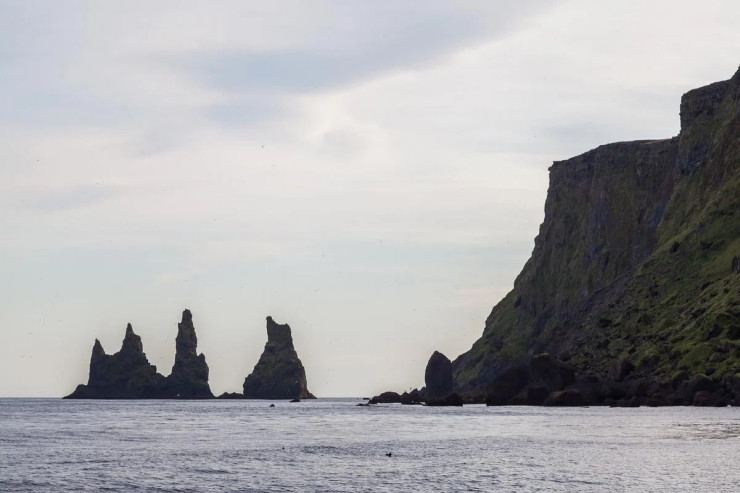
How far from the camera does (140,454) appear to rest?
9669 centimetres

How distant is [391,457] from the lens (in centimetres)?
9344

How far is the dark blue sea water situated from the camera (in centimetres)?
7100

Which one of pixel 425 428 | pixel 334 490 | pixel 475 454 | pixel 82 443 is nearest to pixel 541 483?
pixel 334 490

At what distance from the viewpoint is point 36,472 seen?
79.0 m

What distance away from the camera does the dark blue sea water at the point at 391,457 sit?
2795 inches

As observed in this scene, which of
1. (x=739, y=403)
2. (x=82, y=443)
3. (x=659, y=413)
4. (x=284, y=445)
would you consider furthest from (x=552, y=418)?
(x=82, y=443)

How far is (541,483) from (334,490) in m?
14.4

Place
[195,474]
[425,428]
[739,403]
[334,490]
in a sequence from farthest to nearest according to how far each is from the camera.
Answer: [739,403]
[425,428]
[195,474]
[334,490]

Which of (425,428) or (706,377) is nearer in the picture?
(425,428)

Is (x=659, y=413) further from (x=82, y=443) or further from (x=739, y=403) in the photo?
(x=82, y=443)

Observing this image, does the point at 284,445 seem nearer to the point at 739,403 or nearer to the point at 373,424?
the point at 373,424

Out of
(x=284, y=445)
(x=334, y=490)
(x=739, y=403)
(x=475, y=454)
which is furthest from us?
(x=739, y=403)

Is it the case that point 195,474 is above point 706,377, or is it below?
below

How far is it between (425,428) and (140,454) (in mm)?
56063
